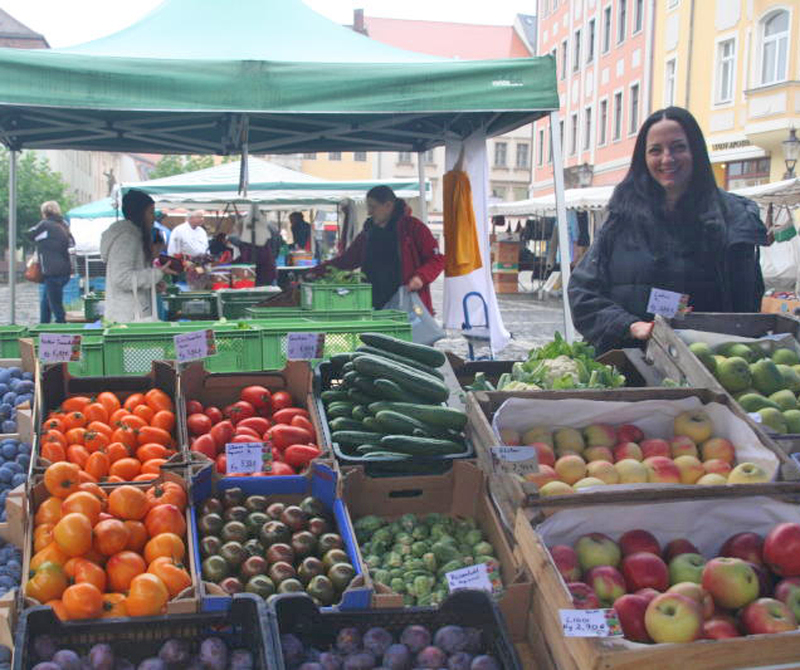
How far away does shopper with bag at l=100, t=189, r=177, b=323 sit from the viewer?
6.07 m

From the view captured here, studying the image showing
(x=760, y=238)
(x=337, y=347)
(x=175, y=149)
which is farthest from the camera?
(x=175, y=149)

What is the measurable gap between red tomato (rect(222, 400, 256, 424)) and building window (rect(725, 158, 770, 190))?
2078 cm

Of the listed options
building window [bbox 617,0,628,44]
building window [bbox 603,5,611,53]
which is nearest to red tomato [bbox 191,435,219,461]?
building window [bbox 617,0,628,44]

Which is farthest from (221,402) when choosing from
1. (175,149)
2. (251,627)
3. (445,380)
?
(175,149)

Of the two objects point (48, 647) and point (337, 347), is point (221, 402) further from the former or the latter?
point (48, 647)

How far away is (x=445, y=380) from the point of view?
142 inches

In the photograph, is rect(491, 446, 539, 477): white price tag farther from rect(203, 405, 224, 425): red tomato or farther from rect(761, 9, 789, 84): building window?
rect(761, 9, 789, 84): building window

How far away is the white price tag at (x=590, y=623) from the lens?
170 cm

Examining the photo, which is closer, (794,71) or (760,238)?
(760,238)

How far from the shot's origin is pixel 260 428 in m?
3.32

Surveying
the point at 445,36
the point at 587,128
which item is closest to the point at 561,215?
the point at 587,128

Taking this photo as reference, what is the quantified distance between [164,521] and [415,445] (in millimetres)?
913

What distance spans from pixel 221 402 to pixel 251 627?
69.4 inches

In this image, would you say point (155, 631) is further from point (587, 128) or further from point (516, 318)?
point (587, 128)
